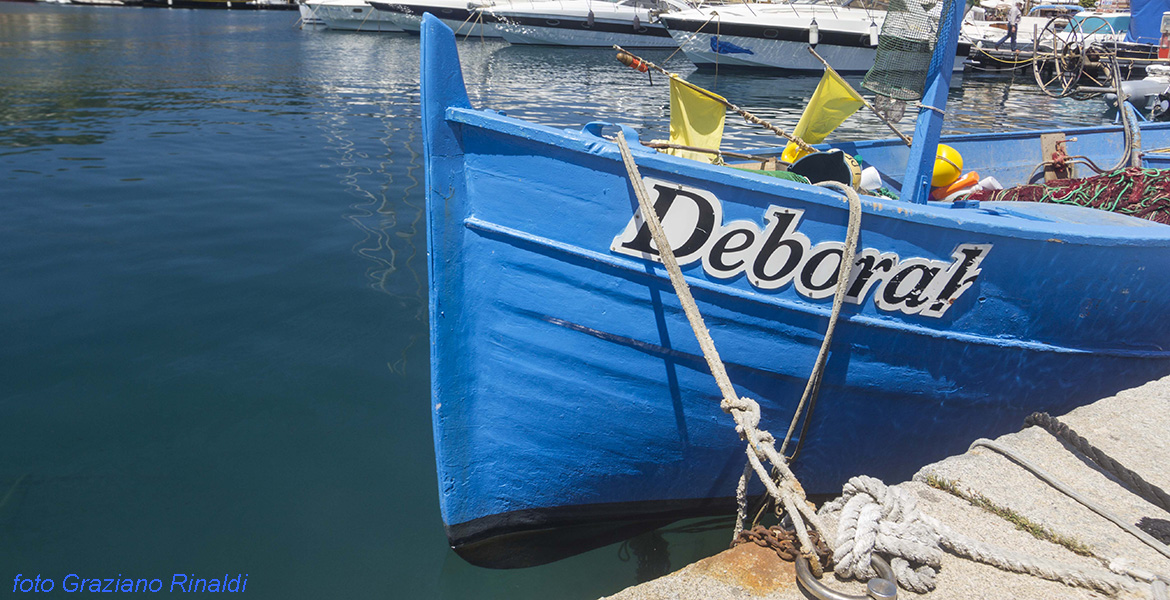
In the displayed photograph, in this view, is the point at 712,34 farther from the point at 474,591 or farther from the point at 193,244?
the point at 474,591

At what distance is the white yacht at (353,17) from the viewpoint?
33312mm

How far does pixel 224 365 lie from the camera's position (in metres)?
4.65

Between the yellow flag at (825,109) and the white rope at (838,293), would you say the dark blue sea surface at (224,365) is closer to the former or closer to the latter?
the white rope at (838,293)

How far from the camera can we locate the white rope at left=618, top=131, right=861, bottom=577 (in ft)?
8.50

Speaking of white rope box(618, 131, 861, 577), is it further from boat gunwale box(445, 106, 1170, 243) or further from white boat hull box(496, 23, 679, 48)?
white boat hull box(496, 23, 679, 48)

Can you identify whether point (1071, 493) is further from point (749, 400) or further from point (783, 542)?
point (749, 400)

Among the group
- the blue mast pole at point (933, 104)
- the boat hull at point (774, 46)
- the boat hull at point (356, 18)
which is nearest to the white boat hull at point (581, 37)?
the boat hull at point (774, 46)

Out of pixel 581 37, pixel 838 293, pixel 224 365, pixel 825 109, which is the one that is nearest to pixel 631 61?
pixel 825 109

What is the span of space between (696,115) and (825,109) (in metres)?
0.88

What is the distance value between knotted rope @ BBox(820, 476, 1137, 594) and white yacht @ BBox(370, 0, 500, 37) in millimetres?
31427

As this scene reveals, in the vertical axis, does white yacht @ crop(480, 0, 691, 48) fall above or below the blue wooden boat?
above

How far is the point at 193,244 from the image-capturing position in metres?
6.45

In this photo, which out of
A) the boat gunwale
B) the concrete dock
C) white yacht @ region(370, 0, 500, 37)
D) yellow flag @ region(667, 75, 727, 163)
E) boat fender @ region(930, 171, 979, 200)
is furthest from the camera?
white yacht @ region(370, 0, 500, 37)

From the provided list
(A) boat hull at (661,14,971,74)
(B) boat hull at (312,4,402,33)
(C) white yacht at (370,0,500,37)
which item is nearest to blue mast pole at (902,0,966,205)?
(A) boat hull at (661,14,971,74)
